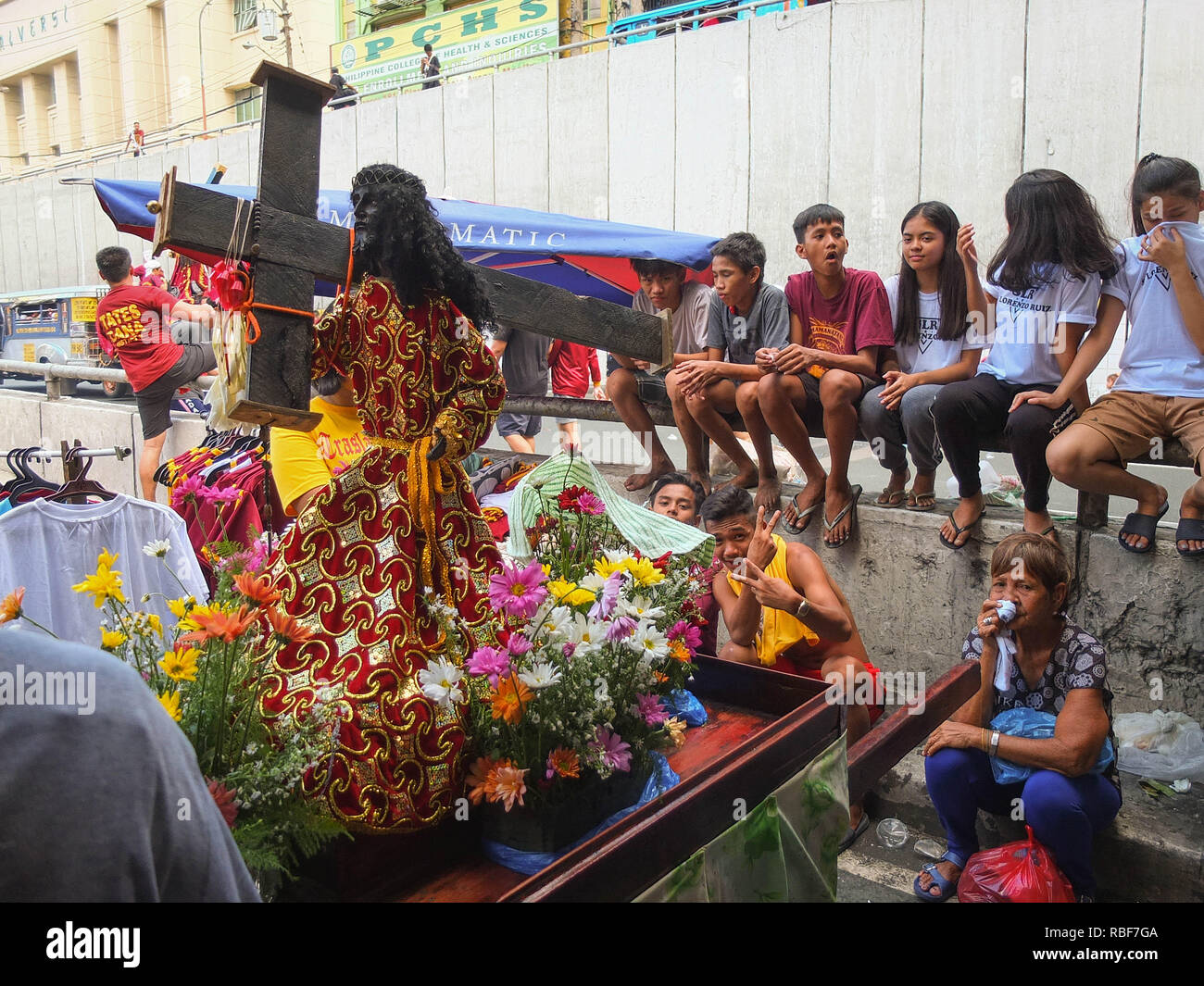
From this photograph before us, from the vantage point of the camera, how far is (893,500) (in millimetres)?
4289

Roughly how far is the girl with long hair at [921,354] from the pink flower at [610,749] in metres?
2.42

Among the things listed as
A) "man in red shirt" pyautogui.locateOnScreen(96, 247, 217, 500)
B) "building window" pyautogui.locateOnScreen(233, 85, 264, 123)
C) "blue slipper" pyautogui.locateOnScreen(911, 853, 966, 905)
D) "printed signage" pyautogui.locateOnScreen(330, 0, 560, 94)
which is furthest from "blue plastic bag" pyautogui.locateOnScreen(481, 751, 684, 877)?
"building window" pyautogui.locateOnScreen(233, 85, 264, 123)

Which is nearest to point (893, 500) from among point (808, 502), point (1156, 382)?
point (808, 502)

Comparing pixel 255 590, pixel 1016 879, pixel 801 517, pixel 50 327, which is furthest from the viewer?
pixel 50 327

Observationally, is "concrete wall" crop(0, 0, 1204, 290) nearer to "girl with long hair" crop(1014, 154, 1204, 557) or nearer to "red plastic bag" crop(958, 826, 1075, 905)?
"girl with long hair" crop(1014, 154, 1204, 557)

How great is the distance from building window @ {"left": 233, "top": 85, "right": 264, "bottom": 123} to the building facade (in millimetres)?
69

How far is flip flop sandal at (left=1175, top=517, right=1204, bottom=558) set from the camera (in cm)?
338

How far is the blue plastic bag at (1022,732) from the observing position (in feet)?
9.93

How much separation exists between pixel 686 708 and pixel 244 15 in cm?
2626

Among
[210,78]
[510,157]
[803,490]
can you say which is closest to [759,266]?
[803,490]

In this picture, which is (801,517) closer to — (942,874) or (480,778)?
(942,874)

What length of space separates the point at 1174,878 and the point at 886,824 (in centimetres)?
102

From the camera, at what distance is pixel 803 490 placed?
452 cm

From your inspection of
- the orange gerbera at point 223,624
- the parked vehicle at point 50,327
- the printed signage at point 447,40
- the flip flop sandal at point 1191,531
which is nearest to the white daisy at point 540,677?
the orange gerbera at point 223,624
